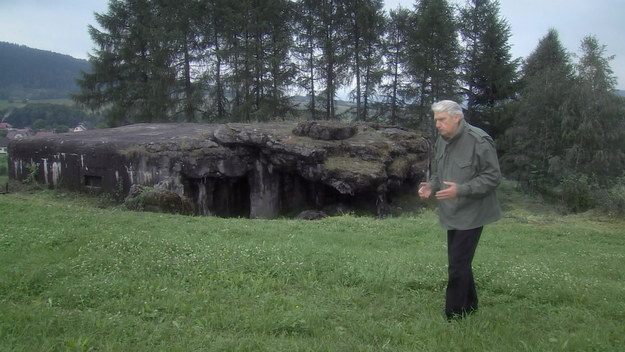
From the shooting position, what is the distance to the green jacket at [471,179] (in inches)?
157

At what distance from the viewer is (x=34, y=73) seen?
4274 inches

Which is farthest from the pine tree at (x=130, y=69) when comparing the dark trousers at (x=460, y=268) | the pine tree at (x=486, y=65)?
the dark trousers at (x=460, y=268)

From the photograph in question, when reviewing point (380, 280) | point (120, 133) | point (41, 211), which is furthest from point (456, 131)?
point (120, 133)

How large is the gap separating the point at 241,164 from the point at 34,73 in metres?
110

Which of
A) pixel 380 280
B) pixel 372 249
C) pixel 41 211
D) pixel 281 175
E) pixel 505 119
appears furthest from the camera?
pixel 505 119

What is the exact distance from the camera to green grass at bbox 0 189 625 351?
3811 millimetres

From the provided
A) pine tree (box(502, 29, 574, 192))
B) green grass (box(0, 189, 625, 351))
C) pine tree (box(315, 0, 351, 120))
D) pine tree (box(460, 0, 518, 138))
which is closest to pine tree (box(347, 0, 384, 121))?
pine tree (box(315, 0, 351, 120))

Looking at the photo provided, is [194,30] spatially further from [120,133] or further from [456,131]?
[456,131]

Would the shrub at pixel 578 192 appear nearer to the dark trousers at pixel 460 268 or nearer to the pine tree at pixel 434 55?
the pine tree at pixel 434 55

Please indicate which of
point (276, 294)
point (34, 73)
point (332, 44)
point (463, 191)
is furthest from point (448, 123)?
point (34, 73)

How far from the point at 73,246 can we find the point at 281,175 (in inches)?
530

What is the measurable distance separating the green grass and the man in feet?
1.62

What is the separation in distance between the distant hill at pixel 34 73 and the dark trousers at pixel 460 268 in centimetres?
10700

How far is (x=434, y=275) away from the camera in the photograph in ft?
18.6
